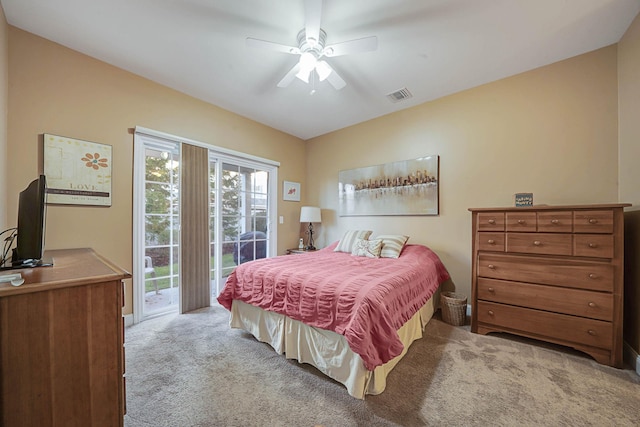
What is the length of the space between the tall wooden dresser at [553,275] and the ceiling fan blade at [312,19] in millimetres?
2201

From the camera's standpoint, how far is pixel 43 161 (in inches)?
82.2

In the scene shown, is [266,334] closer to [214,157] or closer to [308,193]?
Result: [214,157]

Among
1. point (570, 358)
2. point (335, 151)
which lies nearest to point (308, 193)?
point (335, 151)

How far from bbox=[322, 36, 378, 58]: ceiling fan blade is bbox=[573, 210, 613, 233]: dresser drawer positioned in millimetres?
2193

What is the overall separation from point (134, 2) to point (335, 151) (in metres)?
3.05

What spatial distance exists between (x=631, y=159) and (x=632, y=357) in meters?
1.60

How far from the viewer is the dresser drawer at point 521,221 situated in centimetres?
212

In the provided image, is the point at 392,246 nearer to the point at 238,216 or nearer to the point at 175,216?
the point at 238,216

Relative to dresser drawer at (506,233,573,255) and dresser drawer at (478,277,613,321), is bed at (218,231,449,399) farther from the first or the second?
dresser drawer at (506,233,573,255)

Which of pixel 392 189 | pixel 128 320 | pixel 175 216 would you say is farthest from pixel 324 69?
pixel 128 320

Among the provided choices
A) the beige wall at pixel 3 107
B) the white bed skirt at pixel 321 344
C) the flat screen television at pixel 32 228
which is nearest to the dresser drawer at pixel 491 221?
the white bed skirt at pixel 321 344

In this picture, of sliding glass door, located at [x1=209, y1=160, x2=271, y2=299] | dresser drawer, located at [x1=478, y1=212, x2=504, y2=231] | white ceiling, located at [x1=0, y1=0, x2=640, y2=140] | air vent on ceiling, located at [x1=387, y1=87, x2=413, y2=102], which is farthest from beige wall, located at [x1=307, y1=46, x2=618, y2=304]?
sliding glass door, located at [x1=209, y1=160, x2=271, y2=299]

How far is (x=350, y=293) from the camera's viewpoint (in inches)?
63.6

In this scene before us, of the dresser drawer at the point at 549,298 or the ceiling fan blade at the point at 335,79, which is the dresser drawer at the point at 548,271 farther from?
the ceiling fan blade at the point at 335,79
